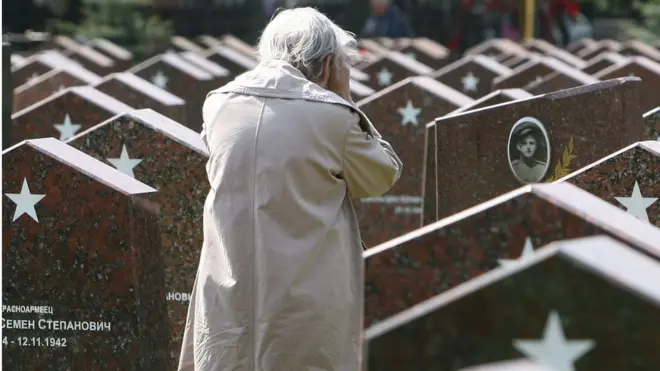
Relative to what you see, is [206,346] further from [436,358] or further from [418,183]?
[418,183]

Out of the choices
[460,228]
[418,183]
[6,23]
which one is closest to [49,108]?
[418,183]

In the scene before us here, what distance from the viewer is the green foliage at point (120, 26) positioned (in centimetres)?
2242

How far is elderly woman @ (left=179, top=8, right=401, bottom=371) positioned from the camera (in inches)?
168

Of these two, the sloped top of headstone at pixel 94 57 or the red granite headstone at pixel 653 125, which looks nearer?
the red granite headstone at pixel 653 125

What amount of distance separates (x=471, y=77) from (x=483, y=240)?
8739 millimetres

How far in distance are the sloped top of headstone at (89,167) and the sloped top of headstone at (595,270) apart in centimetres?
241

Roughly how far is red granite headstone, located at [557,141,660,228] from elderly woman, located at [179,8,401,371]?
864 mm

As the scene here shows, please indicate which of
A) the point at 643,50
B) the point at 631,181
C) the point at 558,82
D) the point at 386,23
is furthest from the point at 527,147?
the point at 386,23

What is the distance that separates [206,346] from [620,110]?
2.77 metres

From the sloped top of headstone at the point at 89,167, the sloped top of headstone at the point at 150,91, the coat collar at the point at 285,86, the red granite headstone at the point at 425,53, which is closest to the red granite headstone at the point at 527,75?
the sloped top of headstone at the point at 150,91

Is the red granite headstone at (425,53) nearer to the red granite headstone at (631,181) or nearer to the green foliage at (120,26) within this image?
the green foliage at (120,26)

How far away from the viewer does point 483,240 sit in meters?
3.27

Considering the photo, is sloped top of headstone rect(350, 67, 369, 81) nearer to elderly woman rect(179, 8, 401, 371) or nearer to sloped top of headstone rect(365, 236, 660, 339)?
elderly woman rect(179, 8, 401, 371)

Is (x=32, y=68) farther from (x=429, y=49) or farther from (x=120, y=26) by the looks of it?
(x=120, y=26)
